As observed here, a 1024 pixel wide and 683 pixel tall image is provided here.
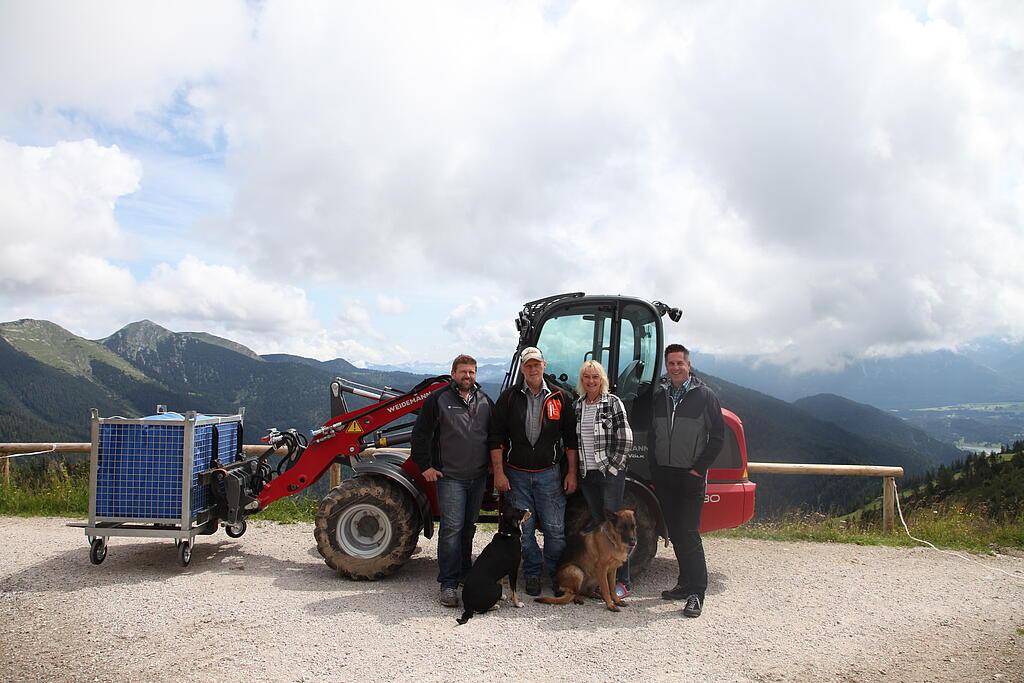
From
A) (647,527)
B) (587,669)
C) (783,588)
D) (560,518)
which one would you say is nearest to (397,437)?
(560,518)

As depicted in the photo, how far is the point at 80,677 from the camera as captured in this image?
4.39 metres

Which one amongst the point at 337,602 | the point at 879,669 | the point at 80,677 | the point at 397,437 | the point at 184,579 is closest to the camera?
the point at 80,677

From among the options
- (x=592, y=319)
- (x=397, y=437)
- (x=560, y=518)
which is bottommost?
(x=560, y=518)

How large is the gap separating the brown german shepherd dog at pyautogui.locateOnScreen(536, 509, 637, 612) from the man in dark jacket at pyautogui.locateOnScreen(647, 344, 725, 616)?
500 mm

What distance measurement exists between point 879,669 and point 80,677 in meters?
5.35

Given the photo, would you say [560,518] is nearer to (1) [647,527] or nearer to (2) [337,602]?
(1) [647,527]

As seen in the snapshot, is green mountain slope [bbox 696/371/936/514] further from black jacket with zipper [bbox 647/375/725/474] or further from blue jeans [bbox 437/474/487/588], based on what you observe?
blue jeans [bbox 437/474/487/588]

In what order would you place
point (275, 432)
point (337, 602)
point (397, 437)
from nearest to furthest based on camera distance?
1. point (337, 602)
2. point (397, 437)
3. point (275, 432)

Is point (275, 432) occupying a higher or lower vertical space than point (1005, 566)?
higher

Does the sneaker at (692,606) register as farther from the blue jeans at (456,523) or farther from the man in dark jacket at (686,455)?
the blue jeans at (456,523)

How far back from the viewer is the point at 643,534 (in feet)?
21.5

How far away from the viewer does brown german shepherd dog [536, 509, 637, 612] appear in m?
5.75

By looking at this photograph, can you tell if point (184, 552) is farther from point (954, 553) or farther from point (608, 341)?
point (954, 553)

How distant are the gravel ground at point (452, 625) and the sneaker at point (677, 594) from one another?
8cm
